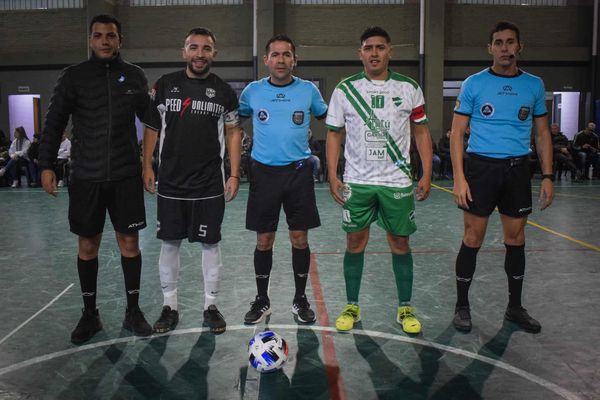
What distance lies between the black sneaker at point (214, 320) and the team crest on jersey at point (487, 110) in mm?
2146

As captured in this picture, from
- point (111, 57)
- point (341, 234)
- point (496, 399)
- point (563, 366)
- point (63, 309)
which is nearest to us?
point (496, 399)

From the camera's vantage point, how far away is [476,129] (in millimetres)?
3738

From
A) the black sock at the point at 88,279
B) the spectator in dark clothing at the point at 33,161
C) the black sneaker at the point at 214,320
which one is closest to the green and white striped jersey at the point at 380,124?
the black sneaker at the point at 214,320

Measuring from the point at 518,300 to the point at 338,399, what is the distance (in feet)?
5.84

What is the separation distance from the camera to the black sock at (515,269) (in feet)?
12.7

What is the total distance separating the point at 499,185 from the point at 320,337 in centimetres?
148

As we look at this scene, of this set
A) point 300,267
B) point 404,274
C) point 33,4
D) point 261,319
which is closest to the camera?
point 404,274

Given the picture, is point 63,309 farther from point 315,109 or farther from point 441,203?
point 441,203

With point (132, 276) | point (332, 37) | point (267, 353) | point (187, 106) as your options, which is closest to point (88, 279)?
point (132, 276)

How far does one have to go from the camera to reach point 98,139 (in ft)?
11.6

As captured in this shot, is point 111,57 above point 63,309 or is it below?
above

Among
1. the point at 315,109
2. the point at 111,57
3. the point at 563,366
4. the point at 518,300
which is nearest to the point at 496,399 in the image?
the point at 563,366

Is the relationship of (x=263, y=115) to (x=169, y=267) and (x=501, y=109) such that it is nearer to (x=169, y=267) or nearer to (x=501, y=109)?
(x=169, y=267)

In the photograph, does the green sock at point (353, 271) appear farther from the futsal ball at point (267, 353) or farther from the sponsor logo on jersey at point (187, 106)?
the sponsor logo on jersey at point (187, 106)
